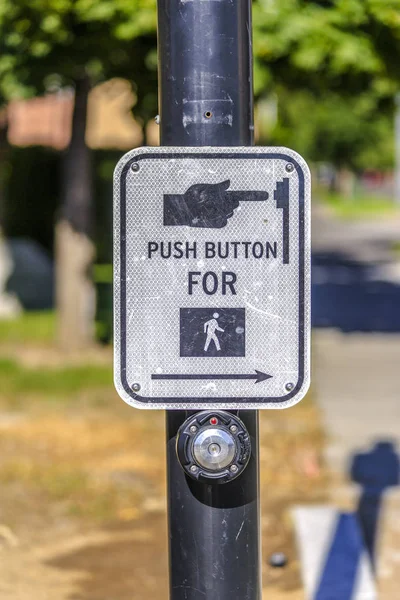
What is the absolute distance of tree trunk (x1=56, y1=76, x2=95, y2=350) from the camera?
10180 mm

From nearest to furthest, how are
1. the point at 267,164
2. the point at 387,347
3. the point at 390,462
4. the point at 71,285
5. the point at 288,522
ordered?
the point at 267,164 < the point at 288,522 < the point at 390,462 < the point at 71,285 < the point at 387,347

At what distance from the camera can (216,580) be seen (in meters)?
2.32

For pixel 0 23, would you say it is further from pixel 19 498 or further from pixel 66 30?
pixel 19 498

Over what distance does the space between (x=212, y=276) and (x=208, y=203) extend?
6.1 inches

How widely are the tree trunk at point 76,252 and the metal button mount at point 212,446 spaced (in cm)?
802

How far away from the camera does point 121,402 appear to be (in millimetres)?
8117

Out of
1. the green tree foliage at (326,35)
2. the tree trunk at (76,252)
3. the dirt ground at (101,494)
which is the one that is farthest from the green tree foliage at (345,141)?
the dirt ground at (101,494)

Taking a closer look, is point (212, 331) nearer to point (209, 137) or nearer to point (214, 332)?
point (214, 332)

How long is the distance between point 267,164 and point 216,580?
0.92 m

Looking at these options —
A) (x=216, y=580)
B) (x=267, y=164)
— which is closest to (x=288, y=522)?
(x=216, y=580)

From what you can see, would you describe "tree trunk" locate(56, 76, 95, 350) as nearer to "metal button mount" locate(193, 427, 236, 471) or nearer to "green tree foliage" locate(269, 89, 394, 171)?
"metal button mount" locate(193, 427, 236, 471)

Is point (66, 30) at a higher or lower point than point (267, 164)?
higher

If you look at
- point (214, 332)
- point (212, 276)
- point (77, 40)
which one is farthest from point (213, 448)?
point (77, 40)

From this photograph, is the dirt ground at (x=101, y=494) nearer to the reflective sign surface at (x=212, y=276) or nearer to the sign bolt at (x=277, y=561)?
Answer: the sign bolt at (x=277, y=561)
